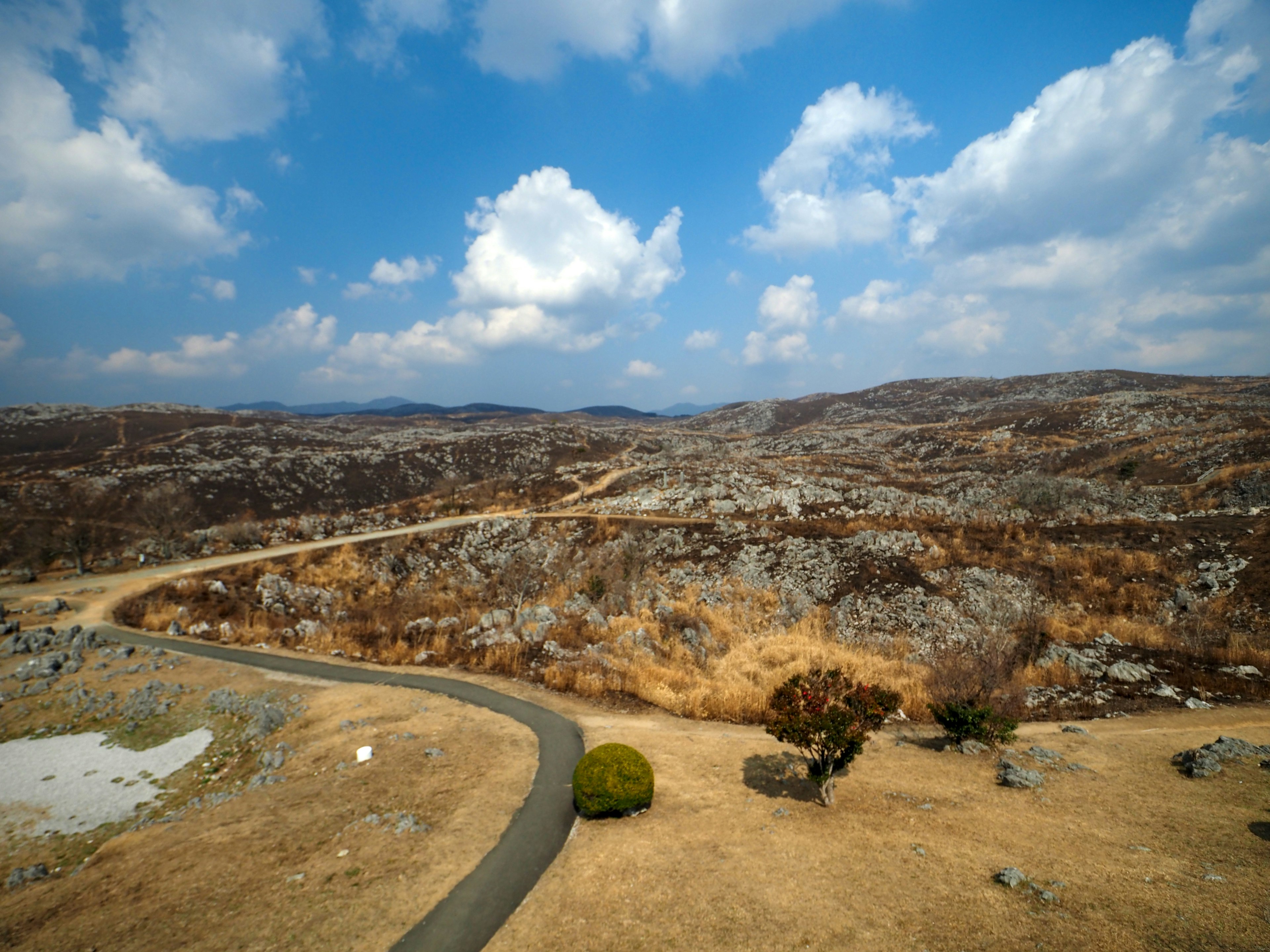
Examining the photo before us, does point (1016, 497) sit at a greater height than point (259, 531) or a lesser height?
greater

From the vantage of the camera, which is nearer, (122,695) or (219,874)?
(219,874)

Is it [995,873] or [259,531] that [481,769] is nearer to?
[995,873]

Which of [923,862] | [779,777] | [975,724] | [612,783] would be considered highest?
[923,862]

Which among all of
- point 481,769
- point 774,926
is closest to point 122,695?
point 481,769

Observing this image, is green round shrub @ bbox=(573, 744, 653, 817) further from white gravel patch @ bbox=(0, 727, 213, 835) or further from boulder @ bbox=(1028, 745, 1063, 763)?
white gravel patch @ bbox=(0, 727, 213, 835)

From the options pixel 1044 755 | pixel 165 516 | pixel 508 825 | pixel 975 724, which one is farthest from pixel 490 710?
pixel 165 516

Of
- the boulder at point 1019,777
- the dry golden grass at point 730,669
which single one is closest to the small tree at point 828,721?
the boulder at point 1019,777

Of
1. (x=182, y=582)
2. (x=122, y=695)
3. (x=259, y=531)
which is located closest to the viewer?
(x=122, y=695)

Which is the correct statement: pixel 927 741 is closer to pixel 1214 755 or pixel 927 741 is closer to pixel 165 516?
pixel 1214 755

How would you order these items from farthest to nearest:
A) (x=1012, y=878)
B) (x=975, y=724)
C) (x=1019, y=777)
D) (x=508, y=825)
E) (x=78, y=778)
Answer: (x=975, y=724) < (x=78, y=778) < (x=1019, y=777) < (x=508, y=825) < (x=1012, y=878)
